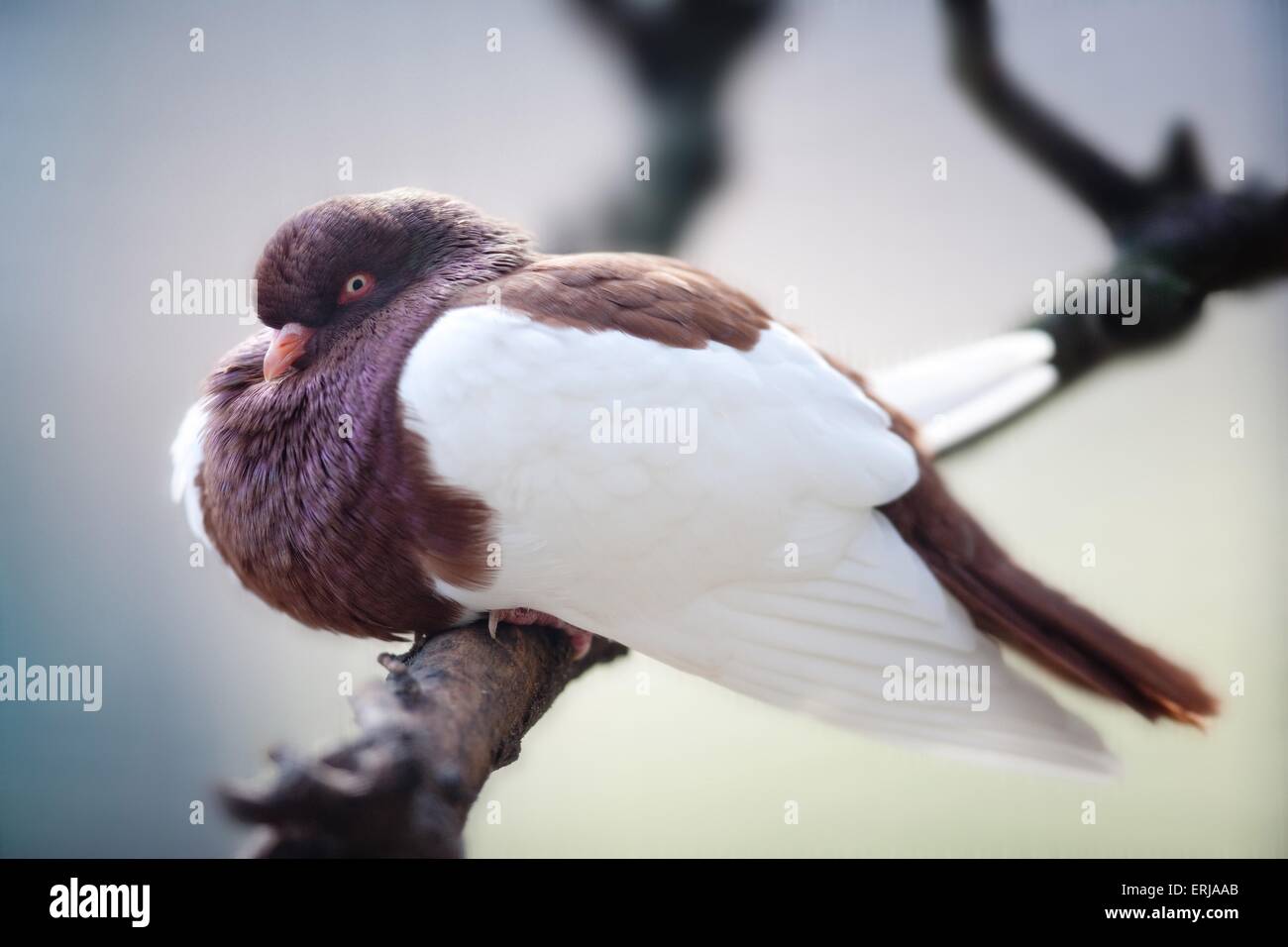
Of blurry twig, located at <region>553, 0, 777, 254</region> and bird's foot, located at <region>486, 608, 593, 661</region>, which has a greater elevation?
blurry twig, located at <region>553, 0, 777, 254</region>

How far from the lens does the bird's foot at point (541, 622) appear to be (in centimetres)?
125

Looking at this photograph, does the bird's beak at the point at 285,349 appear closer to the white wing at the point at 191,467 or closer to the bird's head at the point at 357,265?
the bird's head at the point at 357,265

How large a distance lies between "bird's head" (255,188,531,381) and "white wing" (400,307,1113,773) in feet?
0.54

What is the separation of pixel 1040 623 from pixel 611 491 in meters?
0.65

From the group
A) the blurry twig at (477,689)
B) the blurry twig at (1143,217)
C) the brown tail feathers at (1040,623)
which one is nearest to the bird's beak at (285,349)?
the blurry twig at (477,689)

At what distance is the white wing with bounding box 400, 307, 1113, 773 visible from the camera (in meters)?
1.16

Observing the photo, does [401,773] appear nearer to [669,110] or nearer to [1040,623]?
[1040,623]

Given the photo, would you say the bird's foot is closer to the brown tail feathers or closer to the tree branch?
the tree branch

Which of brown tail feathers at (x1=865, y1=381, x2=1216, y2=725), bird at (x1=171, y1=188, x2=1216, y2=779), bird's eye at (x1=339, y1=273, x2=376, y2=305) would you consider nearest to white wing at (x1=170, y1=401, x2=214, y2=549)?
bird at (x1=171, y1=188, x2=1216, y2=779)

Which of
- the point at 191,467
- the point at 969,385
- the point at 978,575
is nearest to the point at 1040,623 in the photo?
the point at 978,575

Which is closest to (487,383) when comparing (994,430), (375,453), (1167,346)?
(375,453)
